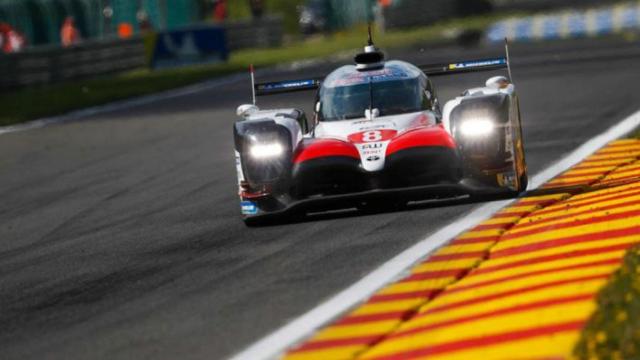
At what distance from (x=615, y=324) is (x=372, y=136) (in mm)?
5716

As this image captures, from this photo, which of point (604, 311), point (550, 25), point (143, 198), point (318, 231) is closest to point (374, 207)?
point (318, 231)

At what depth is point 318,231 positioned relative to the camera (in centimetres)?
1294

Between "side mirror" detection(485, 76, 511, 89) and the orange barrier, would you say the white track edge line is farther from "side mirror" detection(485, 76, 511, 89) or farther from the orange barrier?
"side mirror" detection(485, 76, 511, 89)

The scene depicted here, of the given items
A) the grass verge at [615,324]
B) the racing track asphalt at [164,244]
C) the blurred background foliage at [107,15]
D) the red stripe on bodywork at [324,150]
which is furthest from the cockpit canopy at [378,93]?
the blurred background foliage at [107,15]

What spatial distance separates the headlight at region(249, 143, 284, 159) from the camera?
13477 millimetres

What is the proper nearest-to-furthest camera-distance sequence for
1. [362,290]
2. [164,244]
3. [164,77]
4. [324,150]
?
[362,290], [164,244], [324,150], [164,77]

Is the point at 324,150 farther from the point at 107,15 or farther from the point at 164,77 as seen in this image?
the point at 107,15

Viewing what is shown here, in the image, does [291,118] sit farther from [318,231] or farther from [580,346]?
[580,346]

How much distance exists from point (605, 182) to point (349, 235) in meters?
3.08

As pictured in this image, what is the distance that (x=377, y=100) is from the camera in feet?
46.4

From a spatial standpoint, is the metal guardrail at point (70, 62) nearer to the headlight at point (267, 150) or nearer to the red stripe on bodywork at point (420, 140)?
the headlight at point (267, 150)

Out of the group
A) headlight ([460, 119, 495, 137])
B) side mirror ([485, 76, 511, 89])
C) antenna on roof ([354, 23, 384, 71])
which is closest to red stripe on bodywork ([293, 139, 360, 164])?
headlight ([460, 119, 495, 137])

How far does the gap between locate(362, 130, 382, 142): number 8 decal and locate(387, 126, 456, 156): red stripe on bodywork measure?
0.17 meters

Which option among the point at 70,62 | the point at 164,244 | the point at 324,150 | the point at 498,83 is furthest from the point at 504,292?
the point at 70,62
